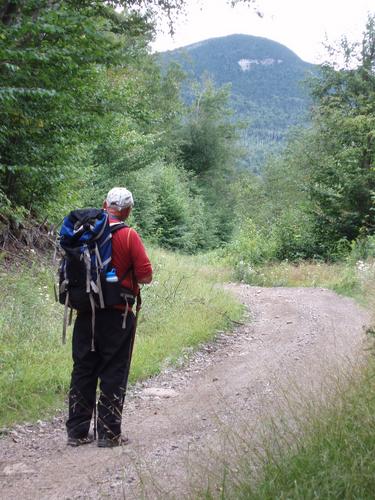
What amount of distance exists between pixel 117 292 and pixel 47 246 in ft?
22.5

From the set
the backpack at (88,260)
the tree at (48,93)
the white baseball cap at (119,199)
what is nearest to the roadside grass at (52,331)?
the backpack at (88,260)

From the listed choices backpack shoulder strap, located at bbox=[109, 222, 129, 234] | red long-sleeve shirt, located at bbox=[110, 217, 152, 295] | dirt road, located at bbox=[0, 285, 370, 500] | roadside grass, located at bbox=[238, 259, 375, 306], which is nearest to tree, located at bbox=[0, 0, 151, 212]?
backpack shoulder strap, located at bbox=[109, 222, 129, 234]

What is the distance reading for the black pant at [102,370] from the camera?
15.2ft

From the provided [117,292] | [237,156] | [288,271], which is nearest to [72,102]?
[117,292]

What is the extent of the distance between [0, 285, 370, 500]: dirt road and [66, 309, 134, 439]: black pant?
0.23 metres

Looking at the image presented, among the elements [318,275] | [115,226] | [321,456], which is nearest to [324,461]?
[321,456]

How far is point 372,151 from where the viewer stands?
19.5 m

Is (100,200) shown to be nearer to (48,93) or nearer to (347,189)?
(347,189)

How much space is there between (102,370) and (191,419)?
1057 mm

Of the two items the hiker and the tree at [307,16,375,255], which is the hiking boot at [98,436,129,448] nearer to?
the hiker

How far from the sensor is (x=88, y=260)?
4.48 m

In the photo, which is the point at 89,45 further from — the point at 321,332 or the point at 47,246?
the point at 321,332

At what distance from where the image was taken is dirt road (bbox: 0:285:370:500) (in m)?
3.64

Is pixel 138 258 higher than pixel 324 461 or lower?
higher
